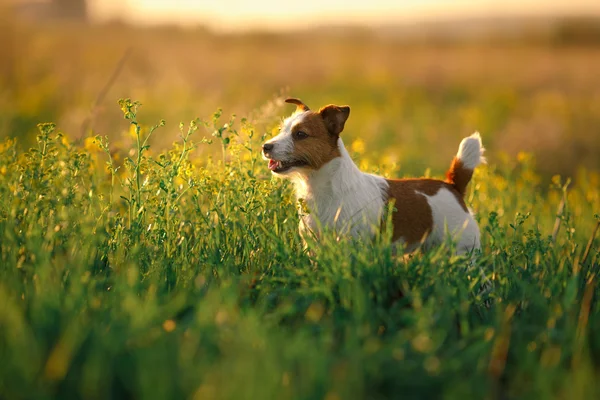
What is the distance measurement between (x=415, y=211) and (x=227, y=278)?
1613 millimetres

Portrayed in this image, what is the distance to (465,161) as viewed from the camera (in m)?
5.07

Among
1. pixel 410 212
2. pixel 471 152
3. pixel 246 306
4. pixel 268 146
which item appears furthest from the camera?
pixel 471 152

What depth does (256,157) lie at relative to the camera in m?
4.88

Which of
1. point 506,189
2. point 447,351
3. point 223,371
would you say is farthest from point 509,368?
point 506,189

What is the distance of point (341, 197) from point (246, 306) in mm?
1378

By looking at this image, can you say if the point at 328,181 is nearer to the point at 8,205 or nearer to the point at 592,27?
the point at 8,205

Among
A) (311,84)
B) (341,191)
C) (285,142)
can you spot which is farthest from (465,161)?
(311,84)

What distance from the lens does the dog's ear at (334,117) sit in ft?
15.0

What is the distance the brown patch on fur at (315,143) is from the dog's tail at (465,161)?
100 centimetres

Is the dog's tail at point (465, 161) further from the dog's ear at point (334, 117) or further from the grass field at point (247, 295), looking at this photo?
the dog's ear at point (334, 117)

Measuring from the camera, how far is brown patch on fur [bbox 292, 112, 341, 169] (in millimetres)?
4453

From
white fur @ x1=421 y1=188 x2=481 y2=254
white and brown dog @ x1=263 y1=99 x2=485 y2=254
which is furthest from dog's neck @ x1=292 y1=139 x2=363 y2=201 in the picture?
white fur @ x1=421 y1=188 x2=481 y2=254

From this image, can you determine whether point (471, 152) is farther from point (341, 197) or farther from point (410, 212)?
point (341, 197)

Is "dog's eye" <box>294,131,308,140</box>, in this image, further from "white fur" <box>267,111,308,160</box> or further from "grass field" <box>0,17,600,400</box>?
"grass field" <box>0,17,600,400</box>
